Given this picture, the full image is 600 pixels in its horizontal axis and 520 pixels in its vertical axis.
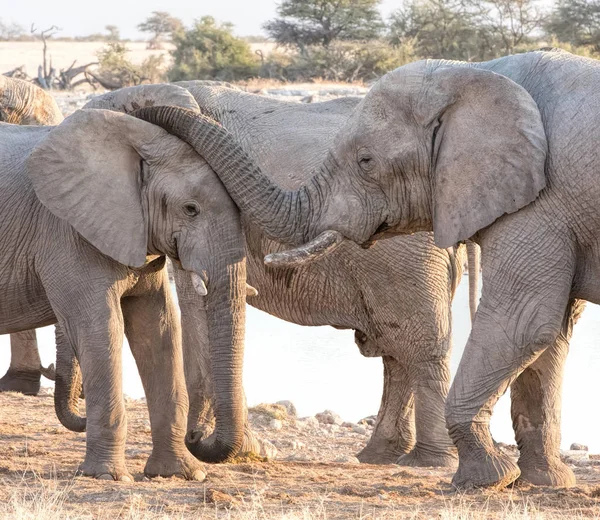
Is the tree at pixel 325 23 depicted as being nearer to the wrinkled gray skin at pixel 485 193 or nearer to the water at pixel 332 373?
the water at pixel 332 373

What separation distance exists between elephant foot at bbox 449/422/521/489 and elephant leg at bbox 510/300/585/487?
1.49 ft

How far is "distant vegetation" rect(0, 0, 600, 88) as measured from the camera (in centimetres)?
2958

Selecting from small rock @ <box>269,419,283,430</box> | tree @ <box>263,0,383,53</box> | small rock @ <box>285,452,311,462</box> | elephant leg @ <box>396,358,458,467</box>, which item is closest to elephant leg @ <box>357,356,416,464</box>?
small rock @ <box>285,452,311,462</box>

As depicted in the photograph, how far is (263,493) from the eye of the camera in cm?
533

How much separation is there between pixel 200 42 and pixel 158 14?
108ft

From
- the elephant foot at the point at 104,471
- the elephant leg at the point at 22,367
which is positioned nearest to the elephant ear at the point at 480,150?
the elephant foot at the point at 104,471


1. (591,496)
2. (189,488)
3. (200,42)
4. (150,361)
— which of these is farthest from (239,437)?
(200,42)

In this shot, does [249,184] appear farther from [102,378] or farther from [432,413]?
[432,413]

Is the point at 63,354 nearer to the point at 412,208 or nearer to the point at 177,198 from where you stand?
the point at 177,198

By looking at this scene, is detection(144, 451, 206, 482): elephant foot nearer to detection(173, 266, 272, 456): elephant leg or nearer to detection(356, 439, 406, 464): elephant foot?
detection(173, 266, 272, 456): elephant leg

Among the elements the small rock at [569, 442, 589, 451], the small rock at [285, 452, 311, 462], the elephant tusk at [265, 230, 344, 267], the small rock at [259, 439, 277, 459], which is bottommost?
the small rock at [569, 442, 589, 451]

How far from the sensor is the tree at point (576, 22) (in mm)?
29734

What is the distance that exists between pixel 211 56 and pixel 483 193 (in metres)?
26.0

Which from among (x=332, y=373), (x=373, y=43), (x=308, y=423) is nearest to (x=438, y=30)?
(x=373, y=43)
